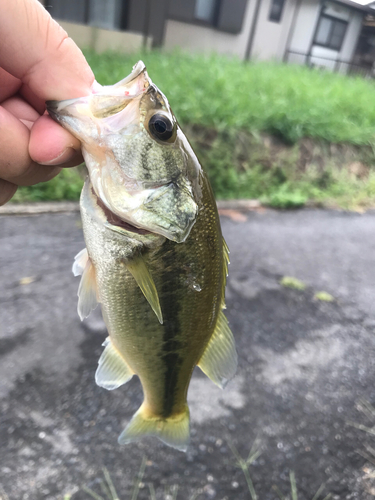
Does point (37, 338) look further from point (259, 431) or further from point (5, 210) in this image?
point (5, 210)

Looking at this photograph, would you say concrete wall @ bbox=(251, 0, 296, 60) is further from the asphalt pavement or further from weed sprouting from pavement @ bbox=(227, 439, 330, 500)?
weed sprouting from pavement @ bbox=(227, 439, 330, 500)

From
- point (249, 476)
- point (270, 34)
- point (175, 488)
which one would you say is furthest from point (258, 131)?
point (270, 34)

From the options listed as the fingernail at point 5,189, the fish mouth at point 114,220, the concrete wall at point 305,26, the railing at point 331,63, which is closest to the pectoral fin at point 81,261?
the fish mouth at point 114,220

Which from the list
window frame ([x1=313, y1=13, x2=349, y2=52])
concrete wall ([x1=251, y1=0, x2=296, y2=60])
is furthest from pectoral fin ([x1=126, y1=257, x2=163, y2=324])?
window frame ([x1=313, y1=13, x2=349, y2=52])

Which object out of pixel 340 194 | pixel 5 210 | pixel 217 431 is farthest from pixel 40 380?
pixel 340 194

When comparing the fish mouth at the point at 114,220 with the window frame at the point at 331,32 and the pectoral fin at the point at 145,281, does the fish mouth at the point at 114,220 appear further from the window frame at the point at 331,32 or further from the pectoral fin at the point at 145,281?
the window frame at the point at 331,32

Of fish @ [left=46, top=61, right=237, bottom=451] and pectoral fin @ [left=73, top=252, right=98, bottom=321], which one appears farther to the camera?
pectoral fin @ [left=73, top=252, right=98, bottom=321]
